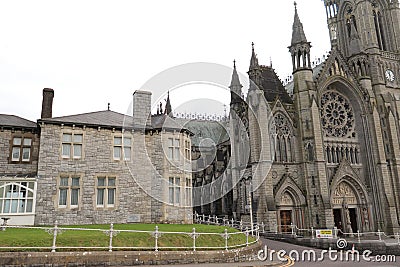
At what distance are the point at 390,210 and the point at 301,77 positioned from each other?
57.6 ft

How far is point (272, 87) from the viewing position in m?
38.3

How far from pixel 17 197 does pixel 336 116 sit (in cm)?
3422

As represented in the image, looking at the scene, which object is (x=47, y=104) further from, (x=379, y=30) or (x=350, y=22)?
(x=379, y=30)

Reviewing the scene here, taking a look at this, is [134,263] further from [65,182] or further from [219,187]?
[219,187]

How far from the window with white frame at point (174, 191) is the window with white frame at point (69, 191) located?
245 inches

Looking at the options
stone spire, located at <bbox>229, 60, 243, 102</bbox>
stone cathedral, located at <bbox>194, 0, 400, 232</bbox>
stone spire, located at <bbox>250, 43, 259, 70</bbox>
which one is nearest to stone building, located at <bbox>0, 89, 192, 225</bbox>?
stone cathedral, located at <bbox>194, 0, 400, 232</bbox>

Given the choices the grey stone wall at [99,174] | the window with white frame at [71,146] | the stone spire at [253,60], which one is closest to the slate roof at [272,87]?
the stone spire at [253,60]

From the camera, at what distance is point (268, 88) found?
3778 cm

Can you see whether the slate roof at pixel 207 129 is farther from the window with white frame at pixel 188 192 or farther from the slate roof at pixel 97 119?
the window with white frame at pixel 188 192

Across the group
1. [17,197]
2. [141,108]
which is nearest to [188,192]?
[141,108]

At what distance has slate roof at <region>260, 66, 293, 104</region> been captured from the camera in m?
37.1

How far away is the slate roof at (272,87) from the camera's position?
1459 inches

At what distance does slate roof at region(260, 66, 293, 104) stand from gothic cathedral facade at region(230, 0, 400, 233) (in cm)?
17

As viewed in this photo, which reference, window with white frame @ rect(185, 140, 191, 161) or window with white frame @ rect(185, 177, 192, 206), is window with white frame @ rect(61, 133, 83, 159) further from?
window with white frame @ rect(185, 177, 192, 206)
